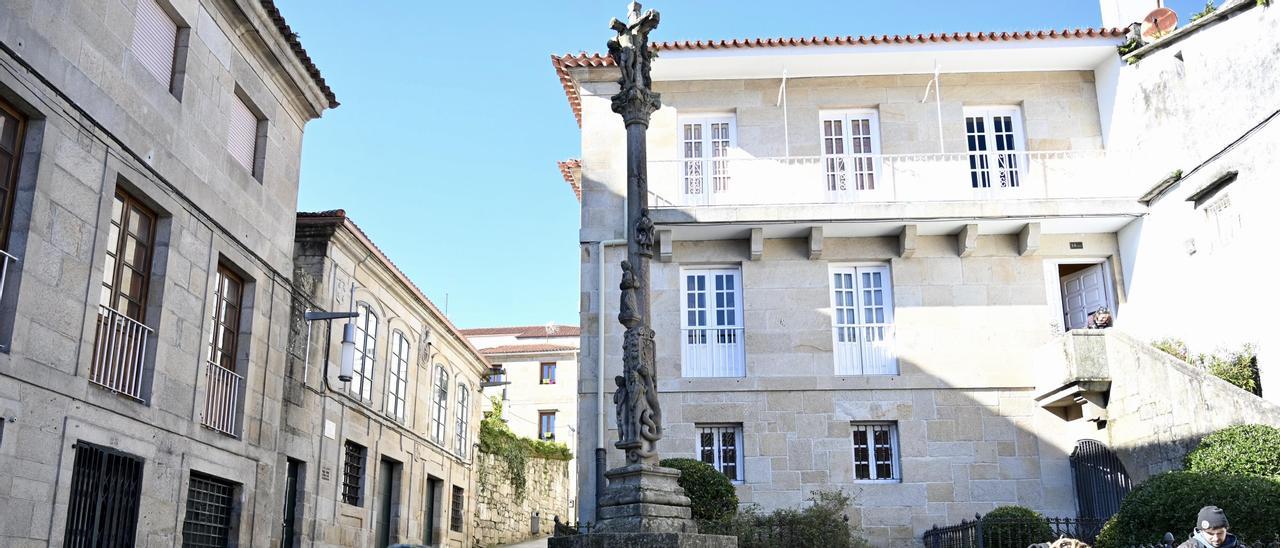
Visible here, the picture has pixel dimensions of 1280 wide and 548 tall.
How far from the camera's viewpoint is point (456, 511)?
73.0 ft

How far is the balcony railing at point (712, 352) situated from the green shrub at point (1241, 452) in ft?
20.4

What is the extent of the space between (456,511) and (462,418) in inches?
91.9

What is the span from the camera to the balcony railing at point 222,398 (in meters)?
11.5

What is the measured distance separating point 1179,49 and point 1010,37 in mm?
2345

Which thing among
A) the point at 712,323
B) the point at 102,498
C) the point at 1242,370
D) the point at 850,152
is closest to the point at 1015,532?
the point at 1242,370

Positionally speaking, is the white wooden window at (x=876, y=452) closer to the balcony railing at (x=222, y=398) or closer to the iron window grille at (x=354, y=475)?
the iron window grille at (x=354, y=475)

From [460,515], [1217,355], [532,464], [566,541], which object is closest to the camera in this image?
[566,541]

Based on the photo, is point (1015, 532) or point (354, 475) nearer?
point (1015, 532)

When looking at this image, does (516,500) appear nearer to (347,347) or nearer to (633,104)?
(347,347)

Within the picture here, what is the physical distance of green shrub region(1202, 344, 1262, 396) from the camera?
12.8m

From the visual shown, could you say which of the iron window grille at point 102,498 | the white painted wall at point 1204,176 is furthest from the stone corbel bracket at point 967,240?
the iron window grille at point 102,498

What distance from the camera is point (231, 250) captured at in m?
12.0

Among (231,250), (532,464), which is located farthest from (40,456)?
(532,464)

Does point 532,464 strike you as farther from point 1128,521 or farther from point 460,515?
point 1128,521
